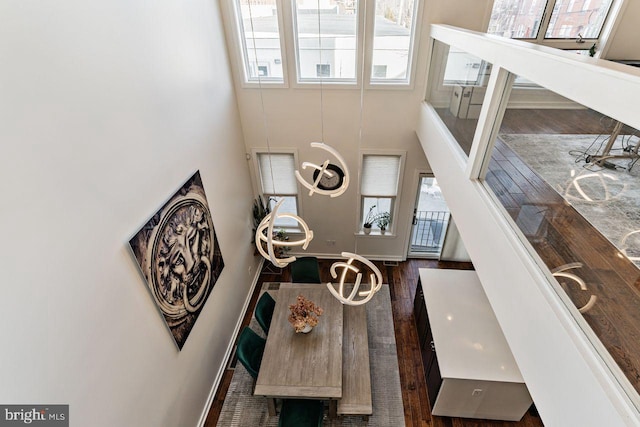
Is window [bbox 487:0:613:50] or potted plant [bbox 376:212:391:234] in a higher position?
window [bbox 487:0:613:50]

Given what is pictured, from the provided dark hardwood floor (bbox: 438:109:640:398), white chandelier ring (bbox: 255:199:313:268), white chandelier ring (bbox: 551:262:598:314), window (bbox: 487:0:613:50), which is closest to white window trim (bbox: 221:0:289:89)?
white chandelier ring (bbox: 255:199:313:268)

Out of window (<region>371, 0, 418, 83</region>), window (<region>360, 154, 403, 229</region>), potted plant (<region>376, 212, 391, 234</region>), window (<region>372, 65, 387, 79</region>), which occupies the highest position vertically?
window (<region>371, 0, 418, 83</region>)

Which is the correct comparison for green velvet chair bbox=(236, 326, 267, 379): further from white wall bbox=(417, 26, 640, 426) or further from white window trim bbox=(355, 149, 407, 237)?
white window trim bbox=(355, 149, 407, 237)

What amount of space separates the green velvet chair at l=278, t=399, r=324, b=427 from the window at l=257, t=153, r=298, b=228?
3.13 m

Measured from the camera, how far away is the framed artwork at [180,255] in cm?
281

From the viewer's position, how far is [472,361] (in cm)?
353

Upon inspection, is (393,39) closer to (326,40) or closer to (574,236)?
(326,40)

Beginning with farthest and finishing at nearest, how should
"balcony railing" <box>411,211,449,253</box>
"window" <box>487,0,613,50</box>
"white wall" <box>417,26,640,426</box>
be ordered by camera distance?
"balcony railing" <box>411,211,449,253</box>
"window" <box>487,0,613,50</box>
"white wall" <box>417,26,640,426</box>

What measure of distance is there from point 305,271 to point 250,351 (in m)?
1.58

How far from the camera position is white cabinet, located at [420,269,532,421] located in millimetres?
3439

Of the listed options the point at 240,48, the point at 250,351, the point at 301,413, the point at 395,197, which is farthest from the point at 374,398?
the point at 240,48

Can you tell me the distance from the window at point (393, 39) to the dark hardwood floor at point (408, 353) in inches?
139

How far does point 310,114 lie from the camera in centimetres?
501

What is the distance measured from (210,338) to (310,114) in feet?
11.8
